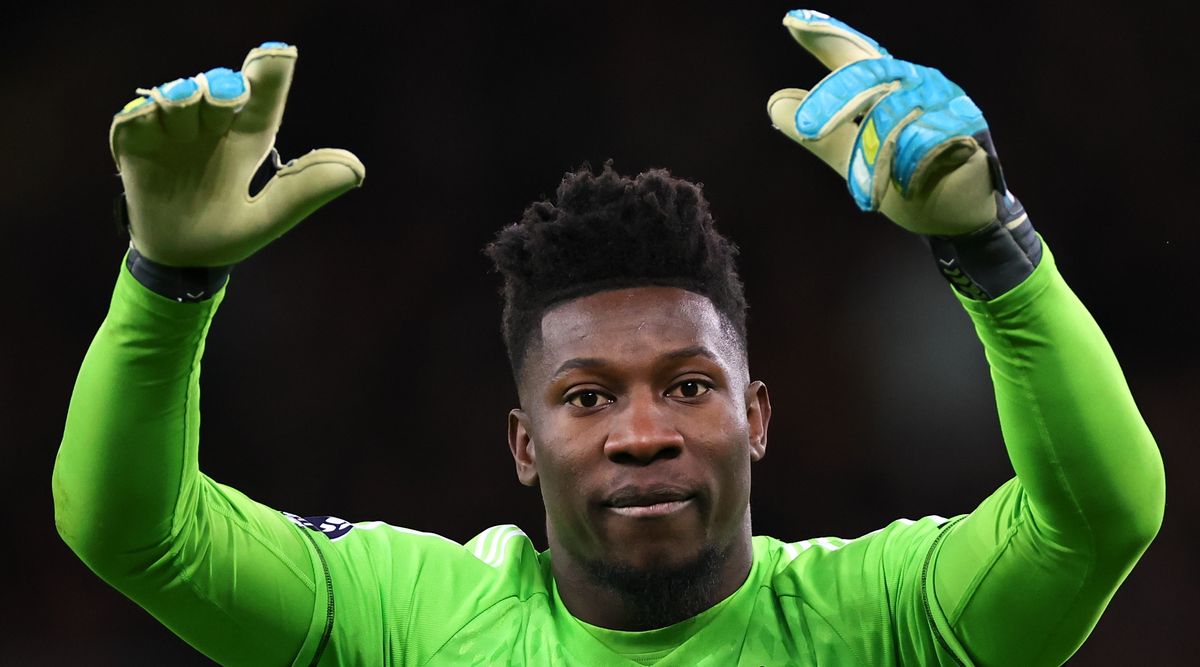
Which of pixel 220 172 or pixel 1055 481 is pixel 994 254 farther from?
pixel 220 172

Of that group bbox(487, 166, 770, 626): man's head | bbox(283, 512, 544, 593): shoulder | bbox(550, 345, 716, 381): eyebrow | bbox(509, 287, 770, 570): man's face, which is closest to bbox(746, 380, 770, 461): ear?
bbox(487, 166, 770, 626): man's head

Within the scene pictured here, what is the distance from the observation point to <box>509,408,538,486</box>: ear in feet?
9.00

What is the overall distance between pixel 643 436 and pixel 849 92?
0.69 meters

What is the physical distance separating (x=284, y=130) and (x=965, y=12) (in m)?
2.29

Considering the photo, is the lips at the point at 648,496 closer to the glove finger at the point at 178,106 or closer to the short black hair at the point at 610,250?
the short black hair at the point at 610,250

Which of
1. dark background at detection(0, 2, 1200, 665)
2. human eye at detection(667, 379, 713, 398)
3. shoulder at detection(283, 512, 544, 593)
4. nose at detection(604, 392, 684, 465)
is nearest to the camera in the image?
nose at detection(604, 392, 684, 465)

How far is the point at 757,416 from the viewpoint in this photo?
2.81 meters

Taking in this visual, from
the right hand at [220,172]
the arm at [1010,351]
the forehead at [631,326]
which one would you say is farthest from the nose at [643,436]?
the right hand at [220,172]

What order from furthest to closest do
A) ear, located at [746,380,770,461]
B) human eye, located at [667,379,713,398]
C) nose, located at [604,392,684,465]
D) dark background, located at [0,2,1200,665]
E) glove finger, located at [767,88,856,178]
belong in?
dark background, located at [0,2,1200,665] → ear, located at [746,380,770,461] → human eye, located at [667,379,713,398] → nose, located at [604,392,684,465] → glove finger, located at [767,88,856,178]

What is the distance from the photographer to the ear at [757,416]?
278 centimetres

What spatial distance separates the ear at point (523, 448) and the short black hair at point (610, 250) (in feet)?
0.29

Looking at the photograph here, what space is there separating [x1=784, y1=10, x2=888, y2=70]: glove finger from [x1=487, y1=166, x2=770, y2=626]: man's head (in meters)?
0.60

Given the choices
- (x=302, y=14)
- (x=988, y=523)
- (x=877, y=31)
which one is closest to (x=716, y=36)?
(x=877, y=31)

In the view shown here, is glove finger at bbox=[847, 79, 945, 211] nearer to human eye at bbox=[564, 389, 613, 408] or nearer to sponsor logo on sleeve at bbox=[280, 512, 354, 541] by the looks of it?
human eye at bbox=[564, 389, 613, 408]
